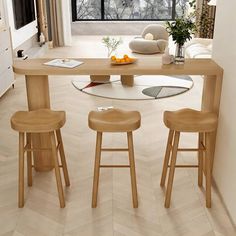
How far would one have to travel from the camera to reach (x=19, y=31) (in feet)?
21.5

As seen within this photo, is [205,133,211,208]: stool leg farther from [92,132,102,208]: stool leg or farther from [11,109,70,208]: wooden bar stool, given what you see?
[11,109,70,208]: wooden bar stool

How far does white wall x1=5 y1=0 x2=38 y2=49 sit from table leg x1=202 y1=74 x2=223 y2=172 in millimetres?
3741

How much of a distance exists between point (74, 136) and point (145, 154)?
85 cm

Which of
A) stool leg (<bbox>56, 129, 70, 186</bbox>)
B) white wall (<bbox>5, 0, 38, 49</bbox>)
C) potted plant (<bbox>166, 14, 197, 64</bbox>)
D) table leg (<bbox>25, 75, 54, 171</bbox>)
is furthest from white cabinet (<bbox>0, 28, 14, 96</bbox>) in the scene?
potted plant (<bbox>166, 14, 197, 64</bbox>)

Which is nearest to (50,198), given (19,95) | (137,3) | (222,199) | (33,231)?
(33,231)

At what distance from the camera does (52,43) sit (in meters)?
8.69

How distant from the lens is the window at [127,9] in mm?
10062

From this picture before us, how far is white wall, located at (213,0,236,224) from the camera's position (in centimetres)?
249

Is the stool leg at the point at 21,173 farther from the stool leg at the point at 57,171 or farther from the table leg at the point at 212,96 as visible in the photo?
the table leg at the point at 212,96

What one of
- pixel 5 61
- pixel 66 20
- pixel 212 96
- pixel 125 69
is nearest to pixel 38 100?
pixel 125 69

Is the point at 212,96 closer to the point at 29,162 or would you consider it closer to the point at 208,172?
the point at 208,172

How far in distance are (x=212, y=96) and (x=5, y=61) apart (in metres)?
3.16

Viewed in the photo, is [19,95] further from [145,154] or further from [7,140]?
[145,154]

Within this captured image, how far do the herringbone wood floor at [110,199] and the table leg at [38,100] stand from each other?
0.15m
